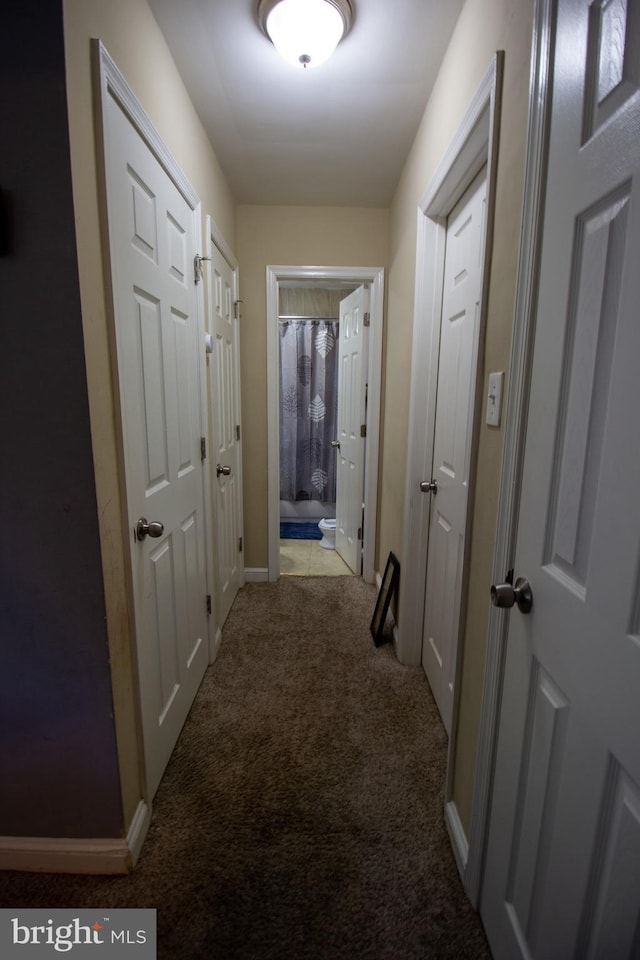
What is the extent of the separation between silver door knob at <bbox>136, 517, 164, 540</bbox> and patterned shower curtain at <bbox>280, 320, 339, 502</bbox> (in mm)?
3006

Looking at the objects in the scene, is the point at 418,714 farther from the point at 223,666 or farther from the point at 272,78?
the point at 272,78

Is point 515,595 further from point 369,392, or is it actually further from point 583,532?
point 369,392

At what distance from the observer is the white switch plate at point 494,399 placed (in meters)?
0.94

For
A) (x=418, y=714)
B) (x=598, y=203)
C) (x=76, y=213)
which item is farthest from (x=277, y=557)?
(x=598, y=203)

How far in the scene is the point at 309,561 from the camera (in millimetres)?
3354

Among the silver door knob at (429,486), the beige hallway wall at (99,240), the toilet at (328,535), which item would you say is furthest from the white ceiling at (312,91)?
the toilet at (328,535)

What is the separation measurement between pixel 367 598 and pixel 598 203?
239 centimetres

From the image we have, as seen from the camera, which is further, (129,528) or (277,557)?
(277,557)

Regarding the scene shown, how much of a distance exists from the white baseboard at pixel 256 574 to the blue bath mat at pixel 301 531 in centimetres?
103

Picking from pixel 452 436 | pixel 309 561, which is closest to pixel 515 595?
pixel 452 436

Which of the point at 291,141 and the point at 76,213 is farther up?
the point at 291,141

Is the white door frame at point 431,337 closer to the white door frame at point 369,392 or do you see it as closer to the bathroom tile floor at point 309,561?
the white door frame at point 369,392

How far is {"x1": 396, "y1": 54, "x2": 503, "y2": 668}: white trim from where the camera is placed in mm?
1314

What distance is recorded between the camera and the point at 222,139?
1.90 m
